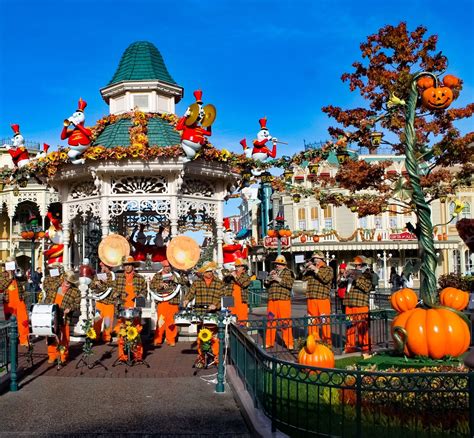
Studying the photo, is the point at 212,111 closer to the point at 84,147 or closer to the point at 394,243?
the point at 84,147

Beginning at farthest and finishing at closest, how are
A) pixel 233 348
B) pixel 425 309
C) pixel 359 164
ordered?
pixel 359 164, pixel 233 348, pixel 425 309

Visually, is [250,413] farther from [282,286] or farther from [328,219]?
[328,219]

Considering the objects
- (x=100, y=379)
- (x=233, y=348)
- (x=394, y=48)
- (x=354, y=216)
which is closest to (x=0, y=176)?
(x=100, y=379)

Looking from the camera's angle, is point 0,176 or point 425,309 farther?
point 0,176

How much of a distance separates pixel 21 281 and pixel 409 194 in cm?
803

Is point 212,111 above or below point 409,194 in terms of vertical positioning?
above

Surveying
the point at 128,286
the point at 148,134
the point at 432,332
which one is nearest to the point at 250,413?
the point at 432,332

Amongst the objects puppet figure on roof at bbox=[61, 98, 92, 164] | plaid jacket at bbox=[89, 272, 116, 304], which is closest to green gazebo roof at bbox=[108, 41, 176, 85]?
puppet figure on roof at bbox=[61, 98, 92, 164]

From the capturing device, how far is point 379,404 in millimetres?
4883

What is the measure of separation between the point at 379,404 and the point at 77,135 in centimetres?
893

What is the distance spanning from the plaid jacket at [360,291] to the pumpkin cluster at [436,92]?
3.66 meters

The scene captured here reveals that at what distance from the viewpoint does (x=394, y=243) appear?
37.3m

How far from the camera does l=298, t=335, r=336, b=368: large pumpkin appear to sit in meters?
6.93

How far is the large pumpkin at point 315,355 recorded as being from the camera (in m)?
6.93
